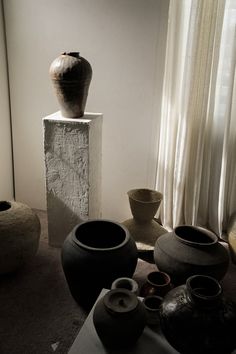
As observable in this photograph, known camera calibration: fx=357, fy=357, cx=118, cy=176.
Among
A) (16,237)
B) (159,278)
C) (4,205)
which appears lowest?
A: (159,278)

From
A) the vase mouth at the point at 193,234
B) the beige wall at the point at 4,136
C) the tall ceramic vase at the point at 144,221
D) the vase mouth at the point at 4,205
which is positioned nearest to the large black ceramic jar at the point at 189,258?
the vase mouth at the point at 193,234

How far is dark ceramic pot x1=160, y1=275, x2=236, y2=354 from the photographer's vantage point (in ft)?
4.14

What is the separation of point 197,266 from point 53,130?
46.2 inches

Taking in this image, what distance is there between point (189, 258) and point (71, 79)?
46.8 inches

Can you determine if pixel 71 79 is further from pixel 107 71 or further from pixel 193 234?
pixel 193 234

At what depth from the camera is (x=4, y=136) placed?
2.76 metres

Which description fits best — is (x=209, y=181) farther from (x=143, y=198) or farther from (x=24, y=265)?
(x=24, y=265)

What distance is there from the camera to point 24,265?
229cm

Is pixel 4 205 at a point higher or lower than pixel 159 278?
higher

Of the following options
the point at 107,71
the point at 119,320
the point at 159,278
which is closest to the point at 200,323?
the point at 119,320

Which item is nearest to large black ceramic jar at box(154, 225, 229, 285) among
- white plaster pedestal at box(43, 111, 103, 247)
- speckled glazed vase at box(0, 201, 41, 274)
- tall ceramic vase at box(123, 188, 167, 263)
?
tall ceramic vase at box(123, 188, 167, 263)

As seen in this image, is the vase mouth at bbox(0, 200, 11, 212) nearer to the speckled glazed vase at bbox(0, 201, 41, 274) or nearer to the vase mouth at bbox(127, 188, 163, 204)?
the speckled glazed vase at bbox(0, 201, 41, 274)

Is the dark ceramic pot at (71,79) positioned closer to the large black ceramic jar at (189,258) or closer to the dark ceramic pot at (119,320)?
the large black ceramic jar at (189,258)

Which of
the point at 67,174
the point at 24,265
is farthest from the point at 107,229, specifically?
the point at 24,265
